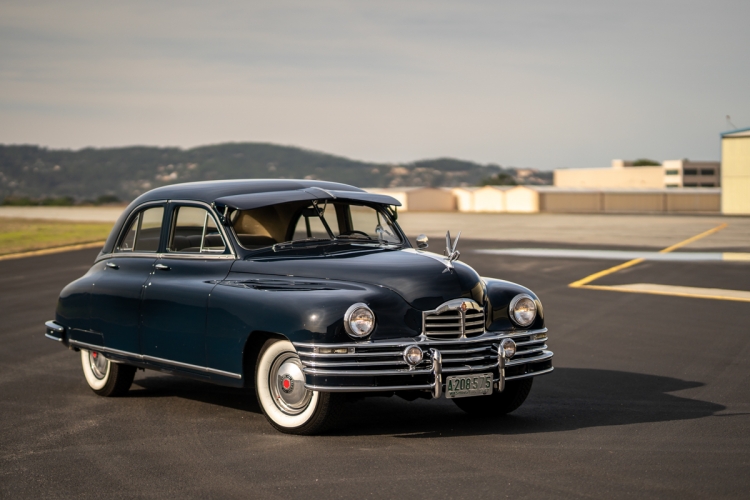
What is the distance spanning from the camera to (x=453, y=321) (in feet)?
23.3

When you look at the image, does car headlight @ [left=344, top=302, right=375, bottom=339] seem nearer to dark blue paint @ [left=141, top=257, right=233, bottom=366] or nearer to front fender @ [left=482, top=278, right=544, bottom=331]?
front fender @ [left=482, top=278, right=544, bottom=331]

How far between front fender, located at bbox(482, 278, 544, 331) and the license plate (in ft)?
1.63

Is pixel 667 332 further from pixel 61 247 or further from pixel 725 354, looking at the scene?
pixel 61 247

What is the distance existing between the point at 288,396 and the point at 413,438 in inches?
38.5

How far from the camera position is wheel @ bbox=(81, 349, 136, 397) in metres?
9.05

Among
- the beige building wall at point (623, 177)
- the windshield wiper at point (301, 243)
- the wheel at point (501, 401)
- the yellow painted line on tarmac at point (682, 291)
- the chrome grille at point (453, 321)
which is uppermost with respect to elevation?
Answer: the beige building wall at point (623, 177)

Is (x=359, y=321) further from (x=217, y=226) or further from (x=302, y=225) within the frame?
(x=217, y=226)

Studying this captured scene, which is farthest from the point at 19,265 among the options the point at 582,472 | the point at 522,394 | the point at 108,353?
the point at 582,472

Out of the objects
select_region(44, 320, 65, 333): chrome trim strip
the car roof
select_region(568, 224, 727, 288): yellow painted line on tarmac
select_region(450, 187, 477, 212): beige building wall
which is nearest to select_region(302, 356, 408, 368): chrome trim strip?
the car roof

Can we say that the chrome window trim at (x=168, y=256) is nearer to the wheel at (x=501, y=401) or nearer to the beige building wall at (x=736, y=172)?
the wheel at (x=501, y=401)

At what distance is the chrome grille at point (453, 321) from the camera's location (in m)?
7.02

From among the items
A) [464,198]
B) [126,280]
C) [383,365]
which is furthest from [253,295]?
[464,198]

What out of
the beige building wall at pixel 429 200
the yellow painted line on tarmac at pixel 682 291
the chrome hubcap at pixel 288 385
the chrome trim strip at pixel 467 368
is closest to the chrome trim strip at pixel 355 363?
the chrome hubcap at pixel 288 385

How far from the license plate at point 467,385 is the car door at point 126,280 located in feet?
9.73
